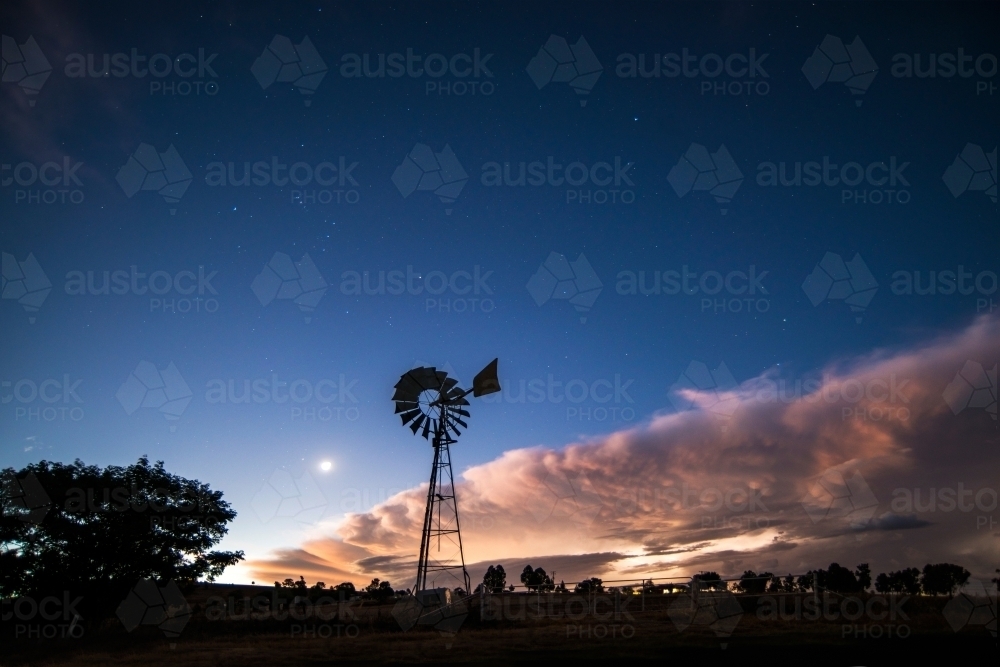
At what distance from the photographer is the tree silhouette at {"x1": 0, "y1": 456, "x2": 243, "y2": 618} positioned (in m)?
35.3

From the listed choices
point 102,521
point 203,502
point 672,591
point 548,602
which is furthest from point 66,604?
point 672,591

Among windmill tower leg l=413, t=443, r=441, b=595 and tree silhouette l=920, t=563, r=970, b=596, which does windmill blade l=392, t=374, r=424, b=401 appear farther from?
tree silhouette l=920, t=563, r=970, b=596

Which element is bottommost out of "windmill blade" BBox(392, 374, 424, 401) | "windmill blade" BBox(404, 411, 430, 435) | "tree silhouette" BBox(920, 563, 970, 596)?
"tree silhouette" BBox(920, 563, 970, 596)

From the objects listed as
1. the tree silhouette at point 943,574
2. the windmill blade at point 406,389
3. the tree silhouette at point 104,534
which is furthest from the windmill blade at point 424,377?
the tree silhouette at point 943,574

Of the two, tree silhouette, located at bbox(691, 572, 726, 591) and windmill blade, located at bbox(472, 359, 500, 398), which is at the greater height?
windmill blade, located at bbox(472, 359, 500, 398)

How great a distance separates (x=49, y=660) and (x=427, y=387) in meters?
18.4

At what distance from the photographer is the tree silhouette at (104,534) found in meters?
35.3

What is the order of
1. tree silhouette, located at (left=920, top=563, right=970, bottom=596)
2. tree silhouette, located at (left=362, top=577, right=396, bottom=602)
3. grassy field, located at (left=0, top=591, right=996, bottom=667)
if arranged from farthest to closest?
1. tree silhouette, located at (left=920, top=563, right=970, bottom=596)
2. tree silhouette, located at (left=362, top=577, right=396, bottom=602)
3. grassy field, located at (left=0, top=591, right=996, bottom=667)

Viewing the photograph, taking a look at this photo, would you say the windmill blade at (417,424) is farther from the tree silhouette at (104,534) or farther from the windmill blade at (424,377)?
the tree silhouette at (104,534)

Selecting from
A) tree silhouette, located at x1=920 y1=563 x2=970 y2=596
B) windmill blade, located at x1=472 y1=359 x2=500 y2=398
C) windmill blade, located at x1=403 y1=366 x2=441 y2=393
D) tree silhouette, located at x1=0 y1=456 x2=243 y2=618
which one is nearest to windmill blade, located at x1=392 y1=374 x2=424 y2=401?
windmill blade, located at x1=403 y1=366 x2=441 y2=393

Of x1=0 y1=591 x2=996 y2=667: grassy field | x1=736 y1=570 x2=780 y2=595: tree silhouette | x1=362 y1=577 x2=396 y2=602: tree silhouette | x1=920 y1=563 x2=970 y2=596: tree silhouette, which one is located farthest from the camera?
x1=920 y1=563 x2=970 y2=596: tree silhouette

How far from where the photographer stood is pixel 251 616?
3369 cm

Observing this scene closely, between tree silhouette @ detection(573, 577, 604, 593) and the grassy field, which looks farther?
tree silhouette @ detection(573, 577, 604, 593)

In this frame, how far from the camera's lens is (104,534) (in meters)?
35.9
